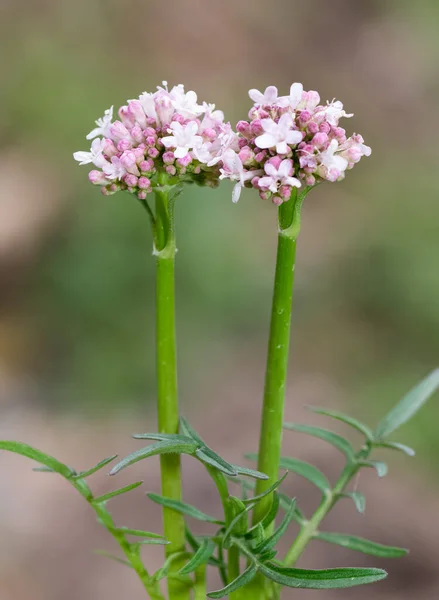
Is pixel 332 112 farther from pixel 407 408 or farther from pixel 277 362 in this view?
pixel 407 408

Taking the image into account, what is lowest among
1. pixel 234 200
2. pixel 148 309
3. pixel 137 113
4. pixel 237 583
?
pixel 237 583

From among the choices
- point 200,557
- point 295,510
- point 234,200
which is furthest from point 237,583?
point 234,200

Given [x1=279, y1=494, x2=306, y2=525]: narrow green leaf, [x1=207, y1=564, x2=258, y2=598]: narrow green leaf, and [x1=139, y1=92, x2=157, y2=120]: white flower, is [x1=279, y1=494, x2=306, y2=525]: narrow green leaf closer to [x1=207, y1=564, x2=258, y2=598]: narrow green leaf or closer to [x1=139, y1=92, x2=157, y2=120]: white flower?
[x1=207, y1=564, x2=258, y2=598]: narrow green leaf

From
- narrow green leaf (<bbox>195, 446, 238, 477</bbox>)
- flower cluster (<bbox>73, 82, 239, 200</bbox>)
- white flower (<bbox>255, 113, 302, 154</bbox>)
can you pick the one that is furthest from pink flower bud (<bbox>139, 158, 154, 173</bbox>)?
narrow green leaf (<bbox>195, 446, 238, 477</bbox>)

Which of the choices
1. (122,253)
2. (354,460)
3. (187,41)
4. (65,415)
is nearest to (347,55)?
(187,41)

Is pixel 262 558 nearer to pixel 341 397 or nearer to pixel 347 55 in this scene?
pixel 341 397

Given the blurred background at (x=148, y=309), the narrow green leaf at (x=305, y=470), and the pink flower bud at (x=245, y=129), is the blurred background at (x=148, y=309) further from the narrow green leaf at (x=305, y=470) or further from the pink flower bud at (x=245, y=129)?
the pink flower bud at (x=245, y=129)
